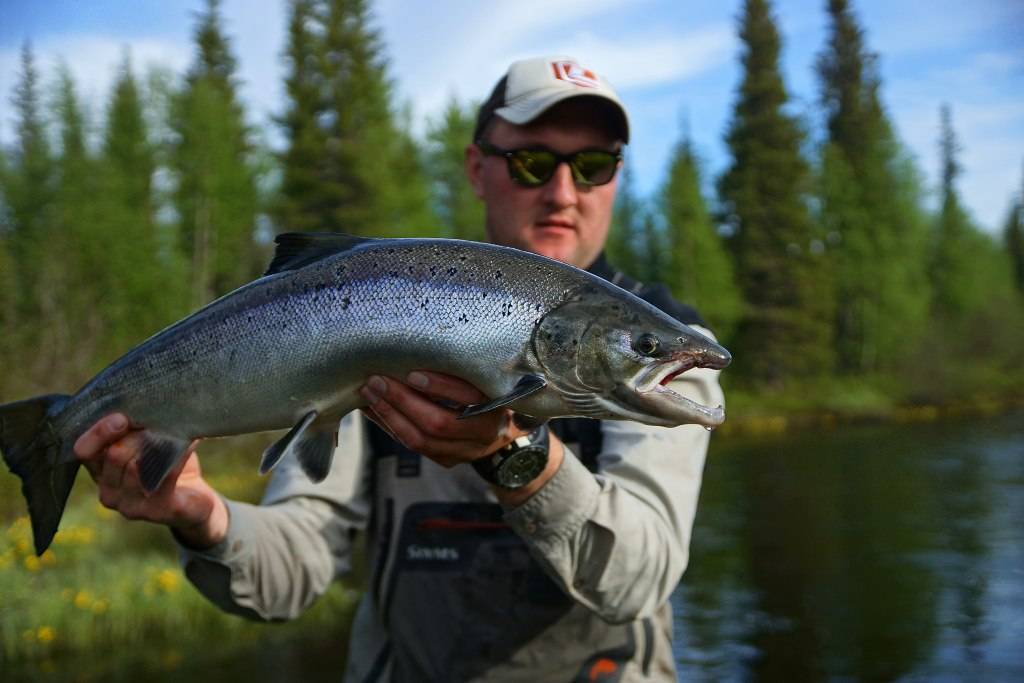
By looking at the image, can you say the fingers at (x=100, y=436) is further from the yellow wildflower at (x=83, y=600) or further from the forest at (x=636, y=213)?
the forest at (x=636, y=213)

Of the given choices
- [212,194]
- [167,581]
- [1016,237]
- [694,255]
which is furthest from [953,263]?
[167,581]

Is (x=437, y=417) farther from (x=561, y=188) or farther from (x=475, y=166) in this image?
(x=475, y=166)

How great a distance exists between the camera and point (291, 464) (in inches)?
133

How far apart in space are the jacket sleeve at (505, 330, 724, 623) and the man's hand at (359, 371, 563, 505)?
286 millimetres

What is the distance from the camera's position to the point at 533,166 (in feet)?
11.1

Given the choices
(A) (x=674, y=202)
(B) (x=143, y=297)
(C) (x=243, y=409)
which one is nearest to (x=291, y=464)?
(C) (x=243, y=409)

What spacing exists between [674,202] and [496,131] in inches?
1443

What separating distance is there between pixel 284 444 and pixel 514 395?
63 cm

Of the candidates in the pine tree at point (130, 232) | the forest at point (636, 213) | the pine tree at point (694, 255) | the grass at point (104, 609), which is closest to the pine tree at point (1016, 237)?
the forest at point (636, 213)

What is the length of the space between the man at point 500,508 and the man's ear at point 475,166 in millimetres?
28

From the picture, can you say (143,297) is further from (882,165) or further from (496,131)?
(882,165)

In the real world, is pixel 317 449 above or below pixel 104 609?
above

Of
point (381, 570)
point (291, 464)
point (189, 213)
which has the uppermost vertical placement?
point (189, 213)

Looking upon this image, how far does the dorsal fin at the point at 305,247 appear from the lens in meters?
2.46
